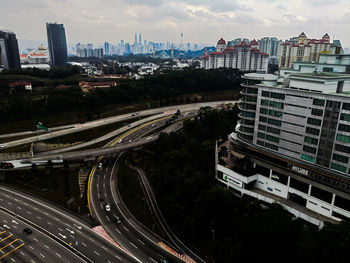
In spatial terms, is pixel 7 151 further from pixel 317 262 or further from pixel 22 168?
pixel 317 262

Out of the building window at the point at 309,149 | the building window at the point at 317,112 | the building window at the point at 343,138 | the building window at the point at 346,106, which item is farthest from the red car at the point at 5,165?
the building window at the point at 346,106

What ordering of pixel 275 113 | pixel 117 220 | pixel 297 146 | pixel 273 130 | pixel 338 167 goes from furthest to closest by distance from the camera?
pixel 273 130
pixel 275 113
pixel 117 220
pixel 297 146
pixel 338 167

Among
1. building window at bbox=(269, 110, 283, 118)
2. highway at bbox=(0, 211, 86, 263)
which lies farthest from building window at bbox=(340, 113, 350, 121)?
highway at bbox=(0, 211, 86, 263)

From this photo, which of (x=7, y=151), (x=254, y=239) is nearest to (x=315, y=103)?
(x=254, y=239)

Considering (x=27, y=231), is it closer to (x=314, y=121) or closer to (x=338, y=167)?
(x=314, y=121)

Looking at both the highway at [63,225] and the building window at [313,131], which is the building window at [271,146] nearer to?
the building window at [313,131]

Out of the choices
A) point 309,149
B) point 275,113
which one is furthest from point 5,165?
point 309,149
